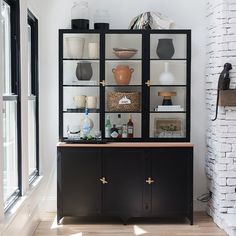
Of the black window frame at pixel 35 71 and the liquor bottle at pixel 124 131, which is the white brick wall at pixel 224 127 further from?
the black window frame at pixel 35 71

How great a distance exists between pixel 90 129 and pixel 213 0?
199 cm

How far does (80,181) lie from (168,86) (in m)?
1.45

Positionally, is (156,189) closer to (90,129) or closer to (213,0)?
(90,129)

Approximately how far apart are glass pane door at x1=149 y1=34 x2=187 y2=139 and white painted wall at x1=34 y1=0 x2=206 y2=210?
0.38 m

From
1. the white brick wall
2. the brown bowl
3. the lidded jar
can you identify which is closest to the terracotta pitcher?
the brown bowl

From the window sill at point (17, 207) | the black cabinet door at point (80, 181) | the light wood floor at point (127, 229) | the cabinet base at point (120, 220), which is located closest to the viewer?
the window sill at point (17, 207)

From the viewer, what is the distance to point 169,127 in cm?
542

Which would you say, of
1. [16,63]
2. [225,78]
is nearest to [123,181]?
[225,78]

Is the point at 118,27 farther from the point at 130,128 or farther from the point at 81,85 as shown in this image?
the point at 130,128

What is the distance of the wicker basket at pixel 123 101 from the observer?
538 centimetres

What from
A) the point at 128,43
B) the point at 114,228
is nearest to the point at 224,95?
the point at 128,43

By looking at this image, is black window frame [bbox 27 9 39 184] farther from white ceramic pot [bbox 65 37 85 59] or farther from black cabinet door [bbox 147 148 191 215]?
black cabinet door [bbox 147 148 191 215]

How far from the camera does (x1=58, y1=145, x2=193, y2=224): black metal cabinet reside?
5109mm

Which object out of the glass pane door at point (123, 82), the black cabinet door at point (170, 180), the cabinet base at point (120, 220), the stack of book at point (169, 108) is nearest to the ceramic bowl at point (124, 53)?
the glass pane door at point (123, 82)
